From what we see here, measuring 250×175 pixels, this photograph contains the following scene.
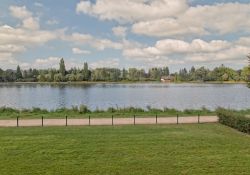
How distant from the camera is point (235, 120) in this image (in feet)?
71.4

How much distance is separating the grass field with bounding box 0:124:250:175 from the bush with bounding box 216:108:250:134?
74 cm

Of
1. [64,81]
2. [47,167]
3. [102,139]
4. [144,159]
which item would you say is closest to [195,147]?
[144,159]

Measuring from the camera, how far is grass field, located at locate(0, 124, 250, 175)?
12070 mm

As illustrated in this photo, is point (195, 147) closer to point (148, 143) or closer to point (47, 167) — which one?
point (148, 143)

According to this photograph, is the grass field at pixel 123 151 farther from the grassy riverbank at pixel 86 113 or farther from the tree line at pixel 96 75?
the tree line at pixel 96 75

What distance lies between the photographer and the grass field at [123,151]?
1207 cm

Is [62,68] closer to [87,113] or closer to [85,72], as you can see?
[85,72]

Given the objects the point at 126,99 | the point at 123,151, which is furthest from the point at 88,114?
the point at 126,99

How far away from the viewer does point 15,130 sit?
66.7 feet

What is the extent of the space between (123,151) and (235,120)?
979cm

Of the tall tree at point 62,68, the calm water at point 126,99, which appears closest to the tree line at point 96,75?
the tall tree at point 62,68

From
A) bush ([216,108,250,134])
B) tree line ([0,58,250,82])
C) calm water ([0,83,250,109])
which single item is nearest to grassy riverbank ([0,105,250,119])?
bush ([216,108,250,134])

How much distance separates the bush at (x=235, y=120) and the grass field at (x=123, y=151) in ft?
2.43

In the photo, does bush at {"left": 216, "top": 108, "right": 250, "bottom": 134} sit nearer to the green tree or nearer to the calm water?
the calm water
